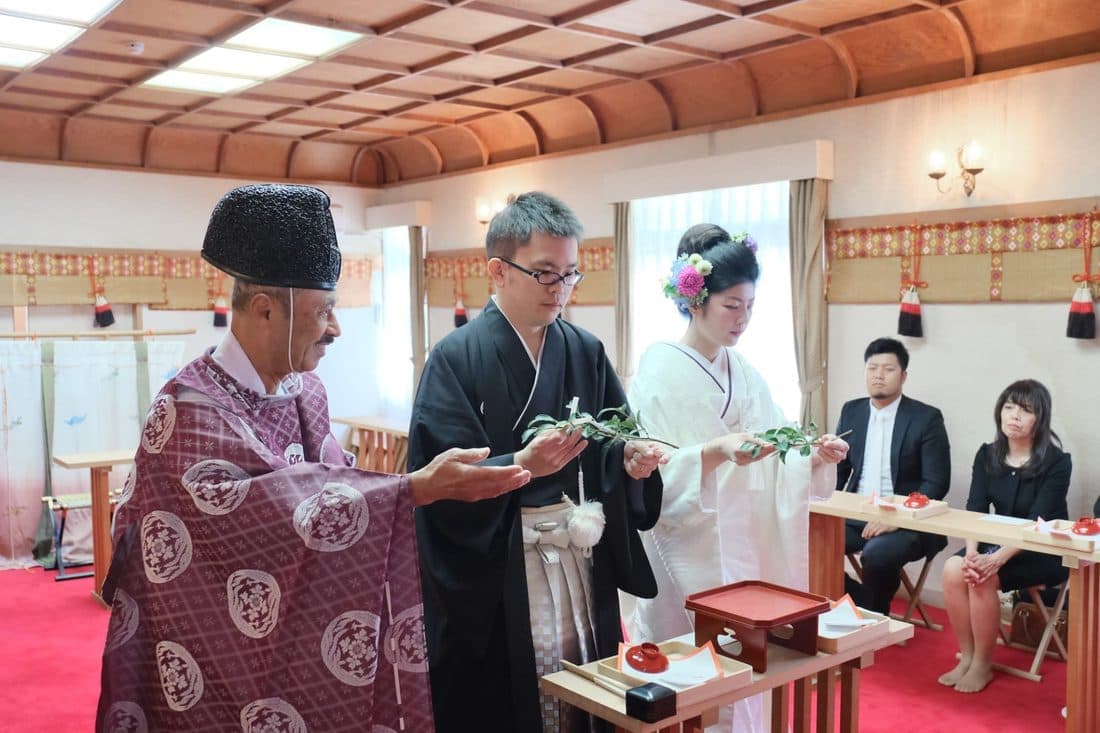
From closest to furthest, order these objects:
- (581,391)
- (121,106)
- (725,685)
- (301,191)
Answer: (301,191), (725,685), (581,391), (121,106)

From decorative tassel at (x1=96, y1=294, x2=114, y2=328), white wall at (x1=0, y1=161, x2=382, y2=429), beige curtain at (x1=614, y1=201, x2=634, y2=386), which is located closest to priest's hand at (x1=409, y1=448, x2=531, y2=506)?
beige curtain at (x1=614, y1=201, x2=634, y2=386)

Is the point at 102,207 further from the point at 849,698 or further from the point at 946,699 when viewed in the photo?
the point at 849,698

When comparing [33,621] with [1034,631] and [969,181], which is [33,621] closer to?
[1034,631]

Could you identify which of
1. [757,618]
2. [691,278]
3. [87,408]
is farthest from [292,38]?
[757,618]

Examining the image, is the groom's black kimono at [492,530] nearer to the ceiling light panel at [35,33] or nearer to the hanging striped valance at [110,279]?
the ceiling light panel at [35,33]

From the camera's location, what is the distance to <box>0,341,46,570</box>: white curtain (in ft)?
22.8

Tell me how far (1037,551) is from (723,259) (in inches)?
78.1

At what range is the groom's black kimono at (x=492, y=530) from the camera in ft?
7.49

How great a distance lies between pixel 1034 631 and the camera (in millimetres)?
4863

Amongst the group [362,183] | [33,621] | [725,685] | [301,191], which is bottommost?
[33,621]

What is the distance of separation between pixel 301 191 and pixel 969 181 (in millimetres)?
4523

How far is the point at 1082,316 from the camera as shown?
4871 millimetres

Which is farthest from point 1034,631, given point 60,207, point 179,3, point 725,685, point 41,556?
point 60,207

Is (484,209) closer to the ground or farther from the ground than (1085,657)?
farther from the ground
